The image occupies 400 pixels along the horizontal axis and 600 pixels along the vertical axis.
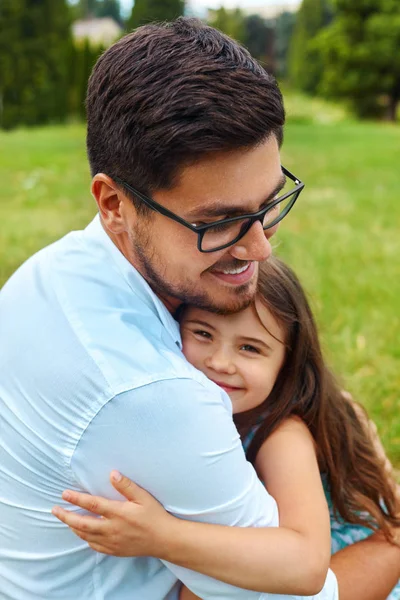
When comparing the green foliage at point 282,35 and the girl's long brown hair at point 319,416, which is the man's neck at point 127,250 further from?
the green foliage at point 282,35

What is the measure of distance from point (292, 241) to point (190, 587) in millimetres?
6169

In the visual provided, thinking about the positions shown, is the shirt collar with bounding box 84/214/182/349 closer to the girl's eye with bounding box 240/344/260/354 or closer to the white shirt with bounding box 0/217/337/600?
the white shirt with bounding box 0/217/337/600

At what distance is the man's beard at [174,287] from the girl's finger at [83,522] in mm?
607

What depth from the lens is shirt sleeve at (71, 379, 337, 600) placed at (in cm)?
167

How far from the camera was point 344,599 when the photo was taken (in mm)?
2391

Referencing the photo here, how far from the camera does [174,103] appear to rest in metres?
1.78

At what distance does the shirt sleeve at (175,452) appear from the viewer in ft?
5.49

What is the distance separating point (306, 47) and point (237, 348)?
40.3 m

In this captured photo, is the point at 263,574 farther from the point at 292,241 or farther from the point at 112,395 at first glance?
the point at 292,241

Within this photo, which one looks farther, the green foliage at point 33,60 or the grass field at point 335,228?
the green foliage at point 33,60

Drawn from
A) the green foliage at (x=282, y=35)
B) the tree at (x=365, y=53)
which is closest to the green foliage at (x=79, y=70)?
the tree at (x=365, y=53)

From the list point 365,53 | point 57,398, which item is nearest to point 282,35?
point 365,53

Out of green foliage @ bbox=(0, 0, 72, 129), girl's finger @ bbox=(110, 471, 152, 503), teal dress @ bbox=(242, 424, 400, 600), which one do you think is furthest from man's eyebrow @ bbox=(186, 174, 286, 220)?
green foliage @ bbox=(0, 0, 72, 129)

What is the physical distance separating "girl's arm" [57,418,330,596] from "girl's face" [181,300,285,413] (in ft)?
1.39
